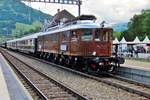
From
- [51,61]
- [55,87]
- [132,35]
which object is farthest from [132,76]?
[132,35]

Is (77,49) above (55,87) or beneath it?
above

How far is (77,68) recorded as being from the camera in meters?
27.7

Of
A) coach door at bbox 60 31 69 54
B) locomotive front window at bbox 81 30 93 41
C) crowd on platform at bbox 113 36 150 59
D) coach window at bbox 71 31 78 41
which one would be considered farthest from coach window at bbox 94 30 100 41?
crowd on platform at bbox 113 36 150 59

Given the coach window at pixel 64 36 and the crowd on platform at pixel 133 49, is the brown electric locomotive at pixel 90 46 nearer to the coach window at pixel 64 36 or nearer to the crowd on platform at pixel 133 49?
the coach window at pixel 64 36

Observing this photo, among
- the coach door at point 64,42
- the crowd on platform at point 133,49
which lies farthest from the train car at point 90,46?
the crowd on platform at point 133,49

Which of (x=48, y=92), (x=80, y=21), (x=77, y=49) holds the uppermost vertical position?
(x=80, y=21)

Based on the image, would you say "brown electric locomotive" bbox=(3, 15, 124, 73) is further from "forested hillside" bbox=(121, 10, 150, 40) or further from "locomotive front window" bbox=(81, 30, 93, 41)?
"forested hillside" bbox=(121, 10, 150, 40)

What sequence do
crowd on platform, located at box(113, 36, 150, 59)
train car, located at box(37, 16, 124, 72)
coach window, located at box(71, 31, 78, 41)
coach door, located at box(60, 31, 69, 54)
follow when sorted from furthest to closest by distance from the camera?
crowd on platform, located at box(113, 36, 150, 59) → coach door, located at box(60, 31, 69, 54) → coach window, located at box(71, 31, 78, 41) → train car, located at box(37, 16, 124, 72)

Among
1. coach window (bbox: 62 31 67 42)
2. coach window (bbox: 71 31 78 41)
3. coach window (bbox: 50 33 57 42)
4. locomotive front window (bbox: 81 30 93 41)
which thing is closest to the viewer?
locomotive front window (bbox: 81 30 93 41)

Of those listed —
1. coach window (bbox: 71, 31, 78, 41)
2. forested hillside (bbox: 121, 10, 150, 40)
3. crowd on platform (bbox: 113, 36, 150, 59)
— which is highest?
forested hillside (bbox: 121, 10, 150, 40)

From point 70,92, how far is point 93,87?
7.96ft

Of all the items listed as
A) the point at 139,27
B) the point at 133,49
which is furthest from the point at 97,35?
the point at 139,27

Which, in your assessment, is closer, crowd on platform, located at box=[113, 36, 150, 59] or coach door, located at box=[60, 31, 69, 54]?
coach door, located at box=[60, 31, 69, 54]

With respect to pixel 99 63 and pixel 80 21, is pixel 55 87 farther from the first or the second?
pixel 80 21
